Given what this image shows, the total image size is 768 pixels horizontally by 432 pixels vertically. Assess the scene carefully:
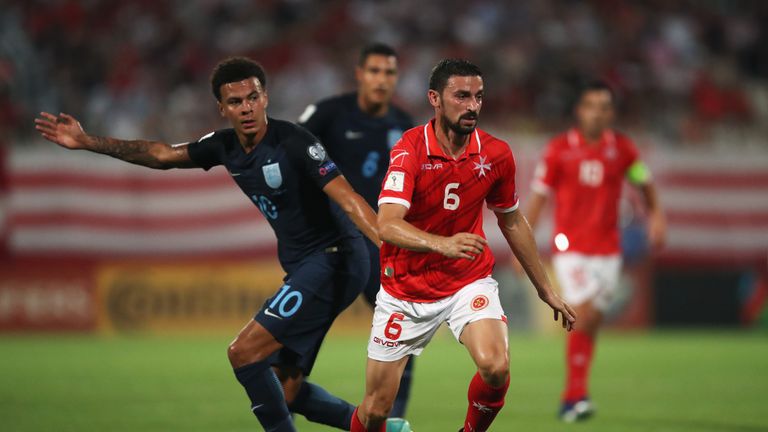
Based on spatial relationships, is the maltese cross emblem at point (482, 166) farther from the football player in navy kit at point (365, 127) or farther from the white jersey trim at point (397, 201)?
the football player in navy kit at point (365, 127)

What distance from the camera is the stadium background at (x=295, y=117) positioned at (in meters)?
16.5

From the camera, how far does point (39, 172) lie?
16781 mm

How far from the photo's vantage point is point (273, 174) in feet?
21.3

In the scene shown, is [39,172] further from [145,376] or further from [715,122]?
[715,122]

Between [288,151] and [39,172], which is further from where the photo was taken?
[39,172]

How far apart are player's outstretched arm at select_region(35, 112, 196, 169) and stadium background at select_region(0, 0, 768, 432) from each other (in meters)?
5.96

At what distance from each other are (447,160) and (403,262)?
642 millimetres

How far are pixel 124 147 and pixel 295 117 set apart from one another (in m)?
11.1

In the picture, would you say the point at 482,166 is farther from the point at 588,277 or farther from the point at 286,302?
the point at 588,277

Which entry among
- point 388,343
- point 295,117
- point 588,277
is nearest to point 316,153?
point 388,343

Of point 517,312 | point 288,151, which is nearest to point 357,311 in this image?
point 517,312

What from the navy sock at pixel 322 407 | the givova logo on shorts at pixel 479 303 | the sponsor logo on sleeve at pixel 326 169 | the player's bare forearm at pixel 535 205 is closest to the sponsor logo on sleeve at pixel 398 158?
the sponsor logo on sleeve at pixel 326 169

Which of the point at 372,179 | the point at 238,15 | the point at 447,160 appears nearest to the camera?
the point at 447,160

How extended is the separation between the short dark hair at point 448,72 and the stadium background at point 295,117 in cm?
699
